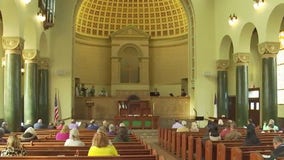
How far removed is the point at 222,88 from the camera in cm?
2461

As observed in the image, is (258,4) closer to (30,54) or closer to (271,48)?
(271,48)

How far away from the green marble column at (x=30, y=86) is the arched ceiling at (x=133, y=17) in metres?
8.81

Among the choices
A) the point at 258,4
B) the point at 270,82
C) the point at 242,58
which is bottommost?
the point at 270,82

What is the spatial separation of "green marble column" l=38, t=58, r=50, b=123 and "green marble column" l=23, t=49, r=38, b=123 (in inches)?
111

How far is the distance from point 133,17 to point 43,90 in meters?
10.1

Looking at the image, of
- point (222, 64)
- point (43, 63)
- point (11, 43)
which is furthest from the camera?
point (222, 64)

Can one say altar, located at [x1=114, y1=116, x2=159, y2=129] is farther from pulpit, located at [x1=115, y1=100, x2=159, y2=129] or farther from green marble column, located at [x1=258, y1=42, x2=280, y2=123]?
green marble column, located at [x1=258, y1=42, x2=280, y2=123]

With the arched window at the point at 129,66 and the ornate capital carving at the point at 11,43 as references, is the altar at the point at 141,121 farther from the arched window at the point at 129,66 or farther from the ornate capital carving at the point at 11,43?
the ornate capital carving at the point at 11,43

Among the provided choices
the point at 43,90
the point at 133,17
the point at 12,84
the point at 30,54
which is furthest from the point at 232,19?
the point at 12,84

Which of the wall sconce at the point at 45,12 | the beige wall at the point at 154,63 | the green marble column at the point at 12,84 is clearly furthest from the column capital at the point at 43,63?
the green marble column at the point at 12,84

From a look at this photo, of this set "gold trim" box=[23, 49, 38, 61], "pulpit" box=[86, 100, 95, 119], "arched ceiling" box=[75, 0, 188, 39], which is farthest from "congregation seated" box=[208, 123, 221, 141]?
"arched ceiling" box=[75, 0, 188, 39]

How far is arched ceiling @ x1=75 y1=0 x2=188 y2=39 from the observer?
28.5m

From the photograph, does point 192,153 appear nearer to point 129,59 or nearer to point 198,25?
point 198,25

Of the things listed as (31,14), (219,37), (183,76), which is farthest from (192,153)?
(183,76)
